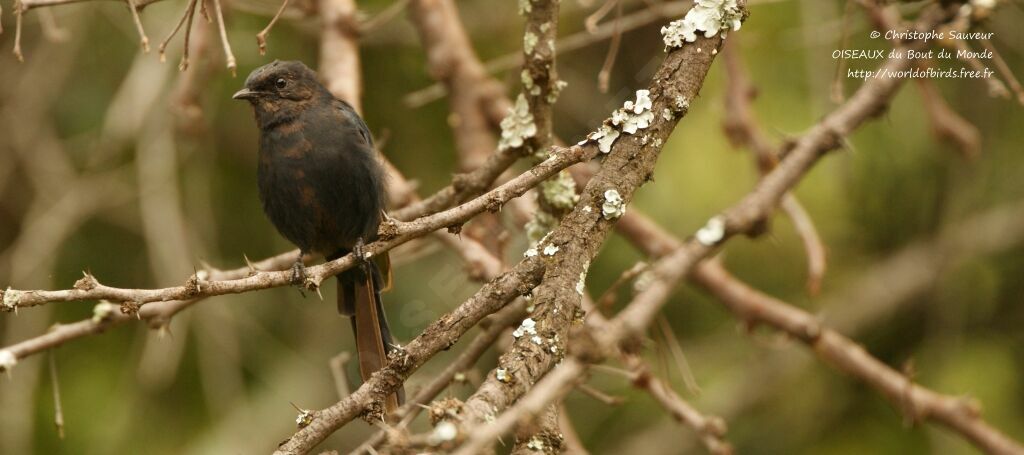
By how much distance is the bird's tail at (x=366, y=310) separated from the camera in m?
3.72

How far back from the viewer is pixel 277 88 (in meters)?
3.94

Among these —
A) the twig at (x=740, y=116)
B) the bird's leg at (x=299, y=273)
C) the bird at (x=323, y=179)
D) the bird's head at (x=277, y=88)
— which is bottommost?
the bird's leg at (x=299, y=273)

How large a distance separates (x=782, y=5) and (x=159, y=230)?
133 inches

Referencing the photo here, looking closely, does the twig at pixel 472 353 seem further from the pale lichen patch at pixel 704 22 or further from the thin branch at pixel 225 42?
the thin branch at pixel 225 42

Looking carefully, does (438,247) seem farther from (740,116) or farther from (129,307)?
(129,307)

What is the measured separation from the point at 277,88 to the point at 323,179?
0.44 meters

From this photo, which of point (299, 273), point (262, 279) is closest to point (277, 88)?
point (299, 273)

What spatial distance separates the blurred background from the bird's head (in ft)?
2.83

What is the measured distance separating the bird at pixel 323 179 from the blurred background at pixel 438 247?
0.86 metres

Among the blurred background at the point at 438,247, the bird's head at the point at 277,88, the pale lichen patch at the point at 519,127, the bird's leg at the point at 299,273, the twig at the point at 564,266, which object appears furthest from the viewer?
the blurred background at the point at 438,247

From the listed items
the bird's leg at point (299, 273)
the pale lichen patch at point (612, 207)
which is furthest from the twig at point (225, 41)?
the pale lichen patch at point (612, 207)

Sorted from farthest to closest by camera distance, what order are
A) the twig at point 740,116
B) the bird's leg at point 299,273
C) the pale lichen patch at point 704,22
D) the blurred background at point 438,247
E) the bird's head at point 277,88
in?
the blurred background at point 438,247 → the twig at point 740,116 → the bird's head at point 277,88 → the bird's leg at point 299,273 → the pale lichen patch at point 704,22

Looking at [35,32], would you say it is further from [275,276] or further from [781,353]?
[781,353]

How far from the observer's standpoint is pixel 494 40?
19.3ft
